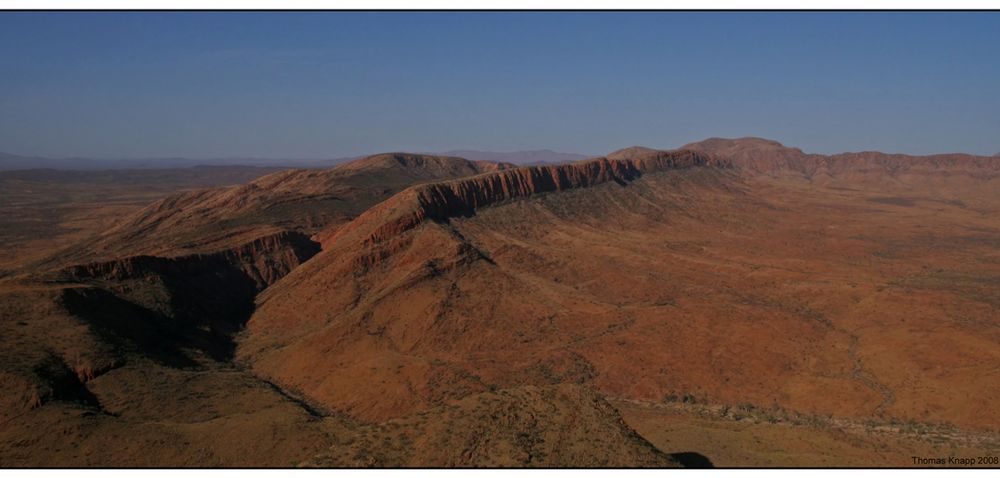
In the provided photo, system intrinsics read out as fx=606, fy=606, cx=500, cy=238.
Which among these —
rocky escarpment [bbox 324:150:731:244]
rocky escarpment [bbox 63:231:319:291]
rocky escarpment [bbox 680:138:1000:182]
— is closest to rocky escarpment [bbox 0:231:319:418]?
rocky escarpment [bbox 63:231:319:291]

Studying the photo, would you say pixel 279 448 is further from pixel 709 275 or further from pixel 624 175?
pixel 624 175

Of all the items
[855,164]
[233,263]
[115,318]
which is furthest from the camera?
[855,164]

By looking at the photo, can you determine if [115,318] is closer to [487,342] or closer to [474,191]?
[487,342]

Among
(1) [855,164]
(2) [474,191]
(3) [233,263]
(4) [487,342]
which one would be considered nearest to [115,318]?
(3) [233,263]

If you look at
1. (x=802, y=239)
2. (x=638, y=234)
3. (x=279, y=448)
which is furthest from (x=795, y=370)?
(x=802, y=239)

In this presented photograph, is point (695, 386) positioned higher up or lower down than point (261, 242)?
lower down

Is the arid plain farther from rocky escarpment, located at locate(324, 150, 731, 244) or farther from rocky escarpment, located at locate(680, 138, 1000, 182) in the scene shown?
rocky escarpment, located at locate(680, 138, 1000, 182)

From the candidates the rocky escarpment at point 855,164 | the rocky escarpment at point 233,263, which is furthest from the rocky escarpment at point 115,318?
the rocky escarpment at point 855,164
